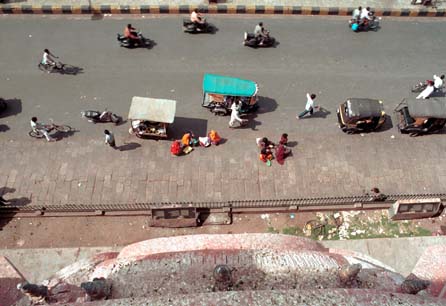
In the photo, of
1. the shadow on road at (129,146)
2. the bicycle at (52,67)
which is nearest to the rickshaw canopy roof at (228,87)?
the shadow on road at (129,146)

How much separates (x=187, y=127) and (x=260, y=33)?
577cm

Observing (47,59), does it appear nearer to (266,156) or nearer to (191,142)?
(191,142)

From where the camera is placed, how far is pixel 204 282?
8.17 metres

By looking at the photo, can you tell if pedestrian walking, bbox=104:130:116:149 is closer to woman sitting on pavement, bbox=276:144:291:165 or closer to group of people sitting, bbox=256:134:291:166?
group of people sitting, bbox=256:134:291:166

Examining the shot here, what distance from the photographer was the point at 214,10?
20.8 m

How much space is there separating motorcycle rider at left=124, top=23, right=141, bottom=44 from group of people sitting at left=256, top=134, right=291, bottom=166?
24.8 ft

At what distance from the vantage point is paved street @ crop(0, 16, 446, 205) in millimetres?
15000

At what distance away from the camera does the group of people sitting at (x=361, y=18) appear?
65.0ft

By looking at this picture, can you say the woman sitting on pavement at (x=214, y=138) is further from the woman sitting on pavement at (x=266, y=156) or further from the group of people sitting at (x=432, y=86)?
the group of people sitting at (x=432, y=86)

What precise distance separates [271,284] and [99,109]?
1139 cm

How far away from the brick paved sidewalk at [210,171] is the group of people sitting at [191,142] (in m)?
0.26

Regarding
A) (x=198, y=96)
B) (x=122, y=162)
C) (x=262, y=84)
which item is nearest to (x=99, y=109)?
(x=122, y=162)

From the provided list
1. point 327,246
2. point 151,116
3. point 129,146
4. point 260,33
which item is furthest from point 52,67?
point 327,246

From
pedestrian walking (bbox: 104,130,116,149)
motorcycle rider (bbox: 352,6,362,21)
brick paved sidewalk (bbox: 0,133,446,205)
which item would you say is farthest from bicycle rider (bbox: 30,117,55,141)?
motorcycle rider (bbox: 352,6,362,21)
